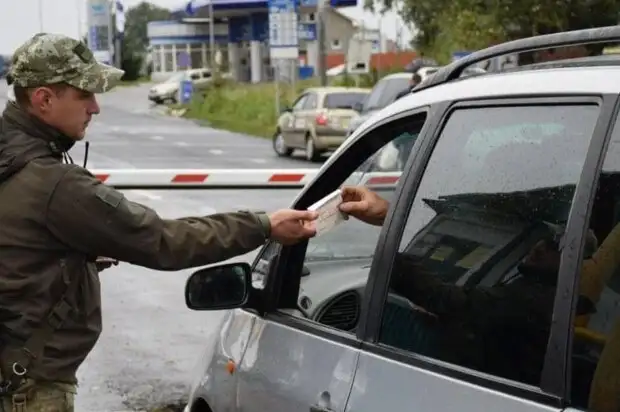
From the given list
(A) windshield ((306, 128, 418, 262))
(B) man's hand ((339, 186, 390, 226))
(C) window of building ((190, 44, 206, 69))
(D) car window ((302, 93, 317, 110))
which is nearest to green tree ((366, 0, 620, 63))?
(D) car window ((302, 93, 317, 110))

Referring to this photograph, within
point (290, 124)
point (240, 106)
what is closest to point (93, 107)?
point (290, 124)

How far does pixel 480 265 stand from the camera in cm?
259

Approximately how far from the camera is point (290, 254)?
11.6 ft

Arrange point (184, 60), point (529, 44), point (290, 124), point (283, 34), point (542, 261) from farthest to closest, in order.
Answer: point (184, 60)
point (283, 34)
point (290, 124)
point (529, 44)
point (542, 261)

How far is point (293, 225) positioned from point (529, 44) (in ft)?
2.97

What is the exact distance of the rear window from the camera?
26203 millimetres

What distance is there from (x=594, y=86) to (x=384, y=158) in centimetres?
119

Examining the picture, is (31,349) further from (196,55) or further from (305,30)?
(196,55)

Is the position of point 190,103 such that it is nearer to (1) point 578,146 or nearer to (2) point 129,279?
(2) point 129,279

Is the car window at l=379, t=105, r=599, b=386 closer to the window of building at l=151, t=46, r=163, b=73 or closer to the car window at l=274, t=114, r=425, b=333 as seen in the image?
the car window at l=274, t=114, r=425, b=333

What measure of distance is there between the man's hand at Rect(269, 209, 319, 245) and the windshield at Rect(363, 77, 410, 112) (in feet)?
65.3

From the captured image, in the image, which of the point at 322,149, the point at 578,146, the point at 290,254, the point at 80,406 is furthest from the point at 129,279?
the point at 322,149

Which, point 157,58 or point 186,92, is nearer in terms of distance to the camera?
point 186,92

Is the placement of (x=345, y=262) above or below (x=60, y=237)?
below
